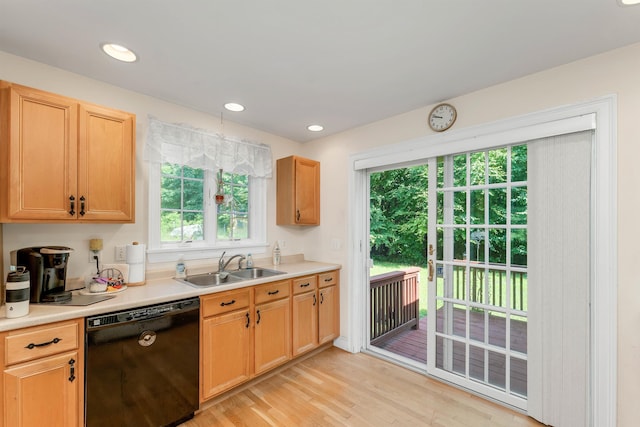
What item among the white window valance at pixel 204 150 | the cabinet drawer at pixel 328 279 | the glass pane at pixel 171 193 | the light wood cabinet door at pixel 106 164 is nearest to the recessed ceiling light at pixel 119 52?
the light wood cabinet door at pixel 106 164

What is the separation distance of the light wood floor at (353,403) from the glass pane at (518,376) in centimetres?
17

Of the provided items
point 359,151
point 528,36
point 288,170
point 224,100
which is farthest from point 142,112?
point 528,36

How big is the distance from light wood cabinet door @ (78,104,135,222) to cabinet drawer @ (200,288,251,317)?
84 cm

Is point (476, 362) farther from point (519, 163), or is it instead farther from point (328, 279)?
point (519, 163)

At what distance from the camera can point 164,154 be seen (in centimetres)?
253

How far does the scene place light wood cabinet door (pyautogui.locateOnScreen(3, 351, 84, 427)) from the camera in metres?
1.44

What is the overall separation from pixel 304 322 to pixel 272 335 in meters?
0.41

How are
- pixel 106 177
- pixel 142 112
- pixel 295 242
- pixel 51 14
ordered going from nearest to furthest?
pixel 51 14
pixel 106 177
pixel 142 112
pixel 295 242

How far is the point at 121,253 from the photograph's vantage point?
2266 millimetres

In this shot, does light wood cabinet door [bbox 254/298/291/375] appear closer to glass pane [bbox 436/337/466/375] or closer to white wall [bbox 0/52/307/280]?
white wall [bbox 0/52/307/280]

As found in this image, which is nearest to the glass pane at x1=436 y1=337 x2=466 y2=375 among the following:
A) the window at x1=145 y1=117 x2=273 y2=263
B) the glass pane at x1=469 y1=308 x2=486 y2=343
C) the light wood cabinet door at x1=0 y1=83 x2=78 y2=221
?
the glass pane at x1=469 y1=308 x2=486 y2=343

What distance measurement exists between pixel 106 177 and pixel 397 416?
269 cm

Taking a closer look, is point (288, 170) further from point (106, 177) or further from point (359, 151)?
point (106, 177)

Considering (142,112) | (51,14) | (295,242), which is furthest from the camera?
(295,242)
